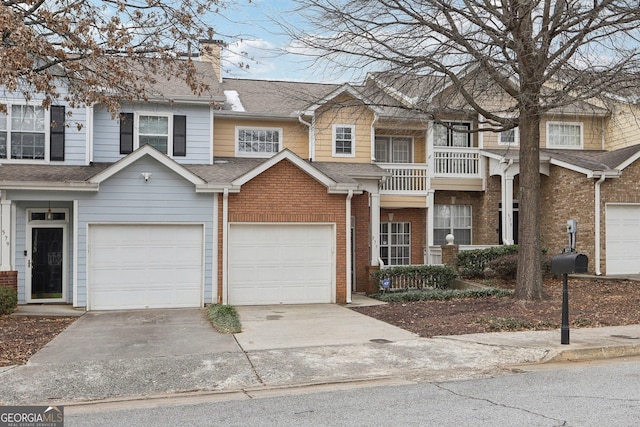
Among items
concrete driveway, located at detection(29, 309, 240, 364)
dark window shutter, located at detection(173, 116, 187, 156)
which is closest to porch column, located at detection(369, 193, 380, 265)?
dark window shutter, located at detection(173, 116, 187, 156)

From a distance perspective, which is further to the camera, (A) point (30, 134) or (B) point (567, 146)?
(B) point (567, 146)

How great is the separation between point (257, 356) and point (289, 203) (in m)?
6.89

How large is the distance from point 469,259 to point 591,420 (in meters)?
12.9

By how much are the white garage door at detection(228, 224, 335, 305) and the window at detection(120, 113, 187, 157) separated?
3.87 meters

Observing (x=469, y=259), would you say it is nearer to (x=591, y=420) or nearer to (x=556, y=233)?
(x=556, y=233)

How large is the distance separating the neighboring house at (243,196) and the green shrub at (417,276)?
38.1 inches

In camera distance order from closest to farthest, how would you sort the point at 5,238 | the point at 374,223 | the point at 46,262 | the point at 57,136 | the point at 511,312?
the point at 511,312, the point at 5,238, the point at 46,262, the point at 57,136, the point at 374,223

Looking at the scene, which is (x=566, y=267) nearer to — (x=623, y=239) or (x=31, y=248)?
(x=623, y=239)

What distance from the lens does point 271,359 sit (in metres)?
8.47

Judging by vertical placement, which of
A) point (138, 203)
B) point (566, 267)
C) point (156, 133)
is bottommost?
point (566, 267)

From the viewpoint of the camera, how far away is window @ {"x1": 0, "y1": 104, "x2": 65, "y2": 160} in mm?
15469

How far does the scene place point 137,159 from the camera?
46.3ft

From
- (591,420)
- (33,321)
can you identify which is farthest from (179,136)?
(591,420)

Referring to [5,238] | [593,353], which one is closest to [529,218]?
[593,353]
